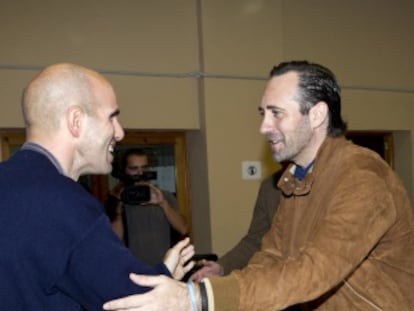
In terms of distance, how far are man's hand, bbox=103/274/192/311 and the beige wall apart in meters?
2.31

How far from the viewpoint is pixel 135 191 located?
10.3 feet

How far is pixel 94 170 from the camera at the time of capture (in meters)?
1.46

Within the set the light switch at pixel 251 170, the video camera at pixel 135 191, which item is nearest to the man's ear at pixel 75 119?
the video camera at pixel 135 191

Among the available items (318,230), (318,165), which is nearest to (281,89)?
(318,165)

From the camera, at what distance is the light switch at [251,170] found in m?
3.82

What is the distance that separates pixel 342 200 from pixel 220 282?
1.44 ft

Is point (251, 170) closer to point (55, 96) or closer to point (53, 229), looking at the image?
point (55, 96)

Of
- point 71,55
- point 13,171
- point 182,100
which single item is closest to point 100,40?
point 71,55

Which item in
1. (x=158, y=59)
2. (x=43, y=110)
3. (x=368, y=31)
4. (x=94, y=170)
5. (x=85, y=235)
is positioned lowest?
(x=85, y=235)

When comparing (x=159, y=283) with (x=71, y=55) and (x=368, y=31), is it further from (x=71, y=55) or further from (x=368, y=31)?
(x=368, y=31)

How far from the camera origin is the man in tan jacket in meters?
1.33

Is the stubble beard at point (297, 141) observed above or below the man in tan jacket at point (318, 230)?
above

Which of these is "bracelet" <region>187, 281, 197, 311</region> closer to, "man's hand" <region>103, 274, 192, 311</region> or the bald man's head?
"man's hand" <region>103, 274, 192, 311</region>

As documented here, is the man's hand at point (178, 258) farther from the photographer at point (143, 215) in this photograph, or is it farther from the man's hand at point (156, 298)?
the photographer at point (143, 215)
